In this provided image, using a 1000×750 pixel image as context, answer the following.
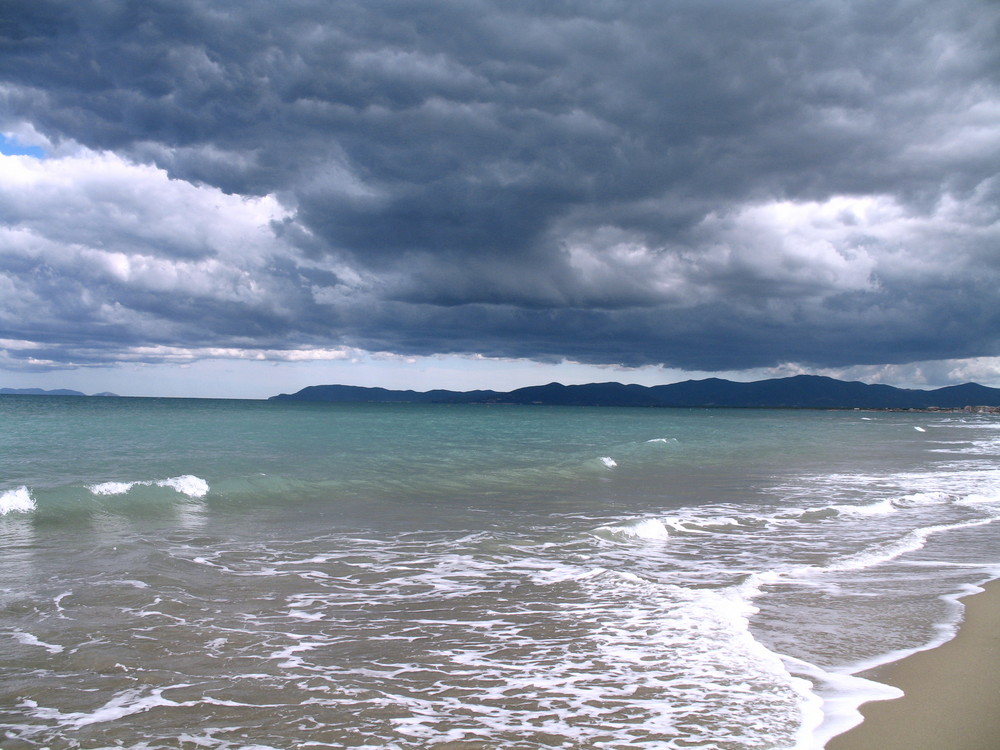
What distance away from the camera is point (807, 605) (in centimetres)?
815

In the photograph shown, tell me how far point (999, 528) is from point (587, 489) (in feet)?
33.9

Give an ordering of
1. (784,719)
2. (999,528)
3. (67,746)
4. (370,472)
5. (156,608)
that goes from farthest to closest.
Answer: (370,472), (999,528), (156,608), (784,719), (67,746)

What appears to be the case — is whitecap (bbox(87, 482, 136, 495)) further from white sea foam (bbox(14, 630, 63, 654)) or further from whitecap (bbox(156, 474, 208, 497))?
white sea foam (bbox(14, 630, 63, 654))

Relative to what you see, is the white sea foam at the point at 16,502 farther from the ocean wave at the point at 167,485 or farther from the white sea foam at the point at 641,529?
the white sea foam at the point at 641,529

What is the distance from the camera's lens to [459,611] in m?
7.99

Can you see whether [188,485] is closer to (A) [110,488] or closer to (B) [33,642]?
(A) [110,488]

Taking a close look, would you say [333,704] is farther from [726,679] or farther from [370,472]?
[370,472]

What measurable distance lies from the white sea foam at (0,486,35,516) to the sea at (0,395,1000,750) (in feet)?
0.27

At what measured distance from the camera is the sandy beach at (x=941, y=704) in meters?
4.62

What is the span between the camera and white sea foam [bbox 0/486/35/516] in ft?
48.9

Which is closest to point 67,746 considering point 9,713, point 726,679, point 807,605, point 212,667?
point 9,713

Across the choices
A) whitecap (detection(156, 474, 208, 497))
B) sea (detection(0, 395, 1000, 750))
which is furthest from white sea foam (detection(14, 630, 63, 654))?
whitecap (detection(156, 474, 208, 497))

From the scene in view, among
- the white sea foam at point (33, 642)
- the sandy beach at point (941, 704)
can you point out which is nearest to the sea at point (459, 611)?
the white sea foam at point (33, 642)

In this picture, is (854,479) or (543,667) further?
(854,479)
